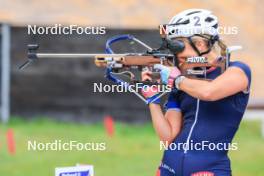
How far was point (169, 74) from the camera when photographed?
5227mm

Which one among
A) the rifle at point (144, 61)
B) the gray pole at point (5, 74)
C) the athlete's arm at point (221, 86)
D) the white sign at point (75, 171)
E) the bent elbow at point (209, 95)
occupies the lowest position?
the white sign at point (75, 171)

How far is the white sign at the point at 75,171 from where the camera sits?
579 cm

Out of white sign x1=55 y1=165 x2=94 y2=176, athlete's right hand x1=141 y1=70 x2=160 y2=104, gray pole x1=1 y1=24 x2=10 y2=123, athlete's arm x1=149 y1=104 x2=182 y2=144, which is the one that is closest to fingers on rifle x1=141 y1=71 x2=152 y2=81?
athlete's right hand x1=141 y1=70 x2=160 y2=104

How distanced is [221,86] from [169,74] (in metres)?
0.38

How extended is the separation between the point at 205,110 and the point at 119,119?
9374 millimetres

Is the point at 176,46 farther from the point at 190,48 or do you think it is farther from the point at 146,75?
the point at 146,75

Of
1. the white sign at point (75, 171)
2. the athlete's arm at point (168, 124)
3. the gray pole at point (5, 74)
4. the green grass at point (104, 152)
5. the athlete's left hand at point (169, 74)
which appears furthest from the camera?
the gray pole at point (5, 74)

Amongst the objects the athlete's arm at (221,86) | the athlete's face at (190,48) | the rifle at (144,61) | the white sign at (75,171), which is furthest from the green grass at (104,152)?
the athlete's arm at (221,86)

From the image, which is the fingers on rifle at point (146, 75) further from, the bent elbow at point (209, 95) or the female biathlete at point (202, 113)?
the bent elbow at point (209, 95)

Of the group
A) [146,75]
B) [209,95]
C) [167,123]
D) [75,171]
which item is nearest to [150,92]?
[146,75]

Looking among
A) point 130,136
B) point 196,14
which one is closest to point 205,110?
point 196,14

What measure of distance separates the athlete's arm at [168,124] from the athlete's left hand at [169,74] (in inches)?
10.4

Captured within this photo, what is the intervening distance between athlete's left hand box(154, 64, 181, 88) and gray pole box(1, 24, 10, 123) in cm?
939

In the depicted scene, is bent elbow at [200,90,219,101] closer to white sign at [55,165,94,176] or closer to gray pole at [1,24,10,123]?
white sign at [55,165,94,176]
